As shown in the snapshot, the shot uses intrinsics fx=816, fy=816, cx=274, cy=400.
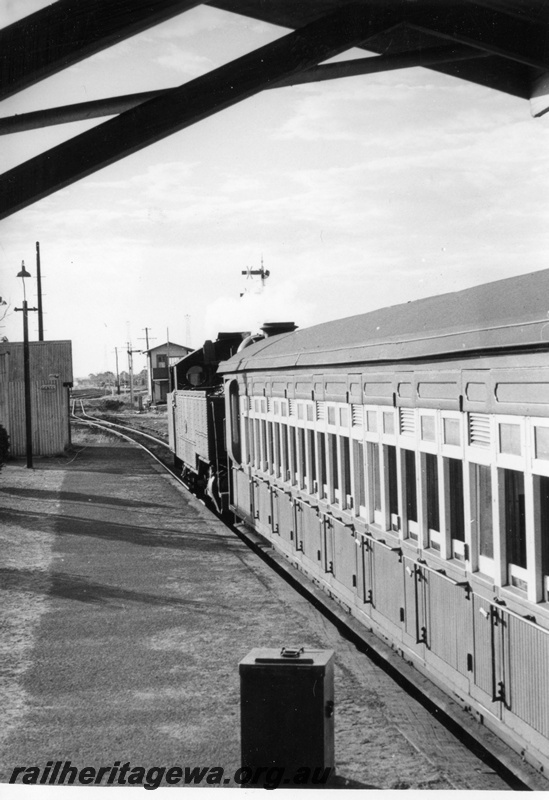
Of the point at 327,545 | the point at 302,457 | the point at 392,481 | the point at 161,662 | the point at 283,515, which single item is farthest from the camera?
the point at 283,515

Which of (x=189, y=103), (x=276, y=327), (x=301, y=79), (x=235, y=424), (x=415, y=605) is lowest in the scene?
(x=415, y=605)

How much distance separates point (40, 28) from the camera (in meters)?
1.42

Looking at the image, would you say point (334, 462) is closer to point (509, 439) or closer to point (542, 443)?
point (509, 439)

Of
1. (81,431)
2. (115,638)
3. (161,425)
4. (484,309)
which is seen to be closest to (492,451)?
(484,309)

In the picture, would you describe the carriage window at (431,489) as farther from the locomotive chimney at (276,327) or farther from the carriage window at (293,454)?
the locomotive chimney at (276,327)

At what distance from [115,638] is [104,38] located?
6.88 metres

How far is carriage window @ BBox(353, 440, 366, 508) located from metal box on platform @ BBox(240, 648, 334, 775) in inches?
114

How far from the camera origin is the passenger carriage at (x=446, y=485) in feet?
13.6

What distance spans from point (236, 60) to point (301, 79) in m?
0.30

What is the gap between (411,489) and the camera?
6.14 metres

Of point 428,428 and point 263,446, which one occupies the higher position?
point 428,428

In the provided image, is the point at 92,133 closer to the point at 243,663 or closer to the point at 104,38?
the point at 104,38

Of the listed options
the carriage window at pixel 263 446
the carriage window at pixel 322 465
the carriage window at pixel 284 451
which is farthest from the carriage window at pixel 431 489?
the carriage window at pixel 263 446

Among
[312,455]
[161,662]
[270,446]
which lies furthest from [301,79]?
[270,446]
